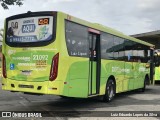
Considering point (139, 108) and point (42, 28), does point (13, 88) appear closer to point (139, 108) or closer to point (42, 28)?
point (42, 28)

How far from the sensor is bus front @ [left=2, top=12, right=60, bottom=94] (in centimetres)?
1145

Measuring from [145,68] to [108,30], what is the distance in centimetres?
672

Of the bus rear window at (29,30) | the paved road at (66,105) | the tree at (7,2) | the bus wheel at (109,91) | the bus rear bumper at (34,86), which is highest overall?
the tree at (7,2)

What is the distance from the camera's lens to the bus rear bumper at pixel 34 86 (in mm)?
11305

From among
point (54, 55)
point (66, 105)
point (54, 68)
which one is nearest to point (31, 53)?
point (54, 55)

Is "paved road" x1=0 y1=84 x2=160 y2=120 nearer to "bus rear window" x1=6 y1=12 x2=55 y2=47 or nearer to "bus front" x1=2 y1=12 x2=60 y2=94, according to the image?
"bus front" x1=2 y1=12 x2=60 y2=94

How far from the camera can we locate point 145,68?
21.1 m

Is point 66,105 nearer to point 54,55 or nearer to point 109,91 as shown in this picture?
point 109,91

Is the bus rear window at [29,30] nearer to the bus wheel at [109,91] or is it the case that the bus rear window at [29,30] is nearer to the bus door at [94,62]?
the bus door at [94,62]

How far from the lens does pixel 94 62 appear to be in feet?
45.0

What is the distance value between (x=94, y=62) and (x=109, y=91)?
2018mm

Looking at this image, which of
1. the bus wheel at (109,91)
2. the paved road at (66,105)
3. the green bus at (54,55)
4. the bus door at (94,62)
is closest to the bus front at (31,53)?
the green bus at (54,55)

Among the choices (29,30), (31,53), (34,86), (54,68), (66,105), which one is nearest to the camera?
(54,68)

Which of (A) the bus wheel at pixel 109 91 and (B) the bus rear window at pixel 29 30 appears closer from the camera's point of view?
(B) the bus rear window at pixel 29 30
